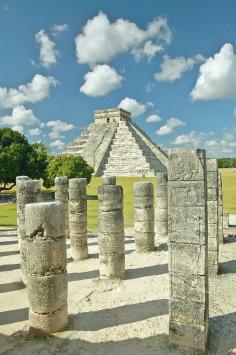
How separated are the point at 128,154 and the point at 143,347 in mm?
64718

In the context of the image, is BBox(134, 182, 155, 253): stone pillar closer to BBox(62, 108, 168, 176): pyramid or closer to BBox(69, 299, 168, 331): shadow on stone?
BBox(69, 299, 168, 331): shadow on stone

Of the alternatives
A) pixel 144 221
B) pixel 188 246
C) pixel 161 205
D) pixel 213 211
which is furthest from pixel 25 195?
pixel 161 205

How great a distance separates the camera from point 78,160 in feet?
109

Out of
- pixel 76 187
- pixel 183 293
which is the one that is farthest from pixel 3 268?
pixel 183 293

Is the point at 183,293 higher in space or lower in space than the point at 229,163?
lower

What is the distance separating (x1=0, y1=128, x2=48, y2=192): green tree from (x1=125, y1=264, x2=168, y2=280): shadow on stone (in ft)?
71.7

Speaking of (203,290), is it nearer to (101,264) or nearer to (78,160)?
(101,264)

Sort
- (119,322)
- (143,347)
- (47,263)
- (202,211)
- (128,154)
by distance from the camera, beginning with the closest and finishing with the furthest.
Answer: (202,211), (143,347), (47,263), (119,322), (128,154)

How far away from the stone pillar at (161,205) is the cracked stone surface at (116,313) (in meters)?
3.74

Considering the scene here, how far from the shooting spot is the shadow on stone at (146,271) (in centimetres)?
1064

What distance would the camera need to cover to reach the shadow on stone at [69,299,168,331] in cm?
750

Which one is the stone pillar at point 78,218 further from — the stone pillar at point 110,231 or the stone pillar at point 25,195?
the stone pillar at point 25,195

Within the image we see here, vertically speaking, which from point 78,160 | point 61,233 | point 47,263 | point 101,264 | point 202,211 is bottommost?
point 101,264

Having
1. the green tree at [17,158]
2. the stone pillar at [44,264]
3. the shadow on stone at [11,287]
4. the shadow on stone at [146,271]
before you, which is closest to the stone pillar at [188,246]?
the stone pillar at [44,264]
